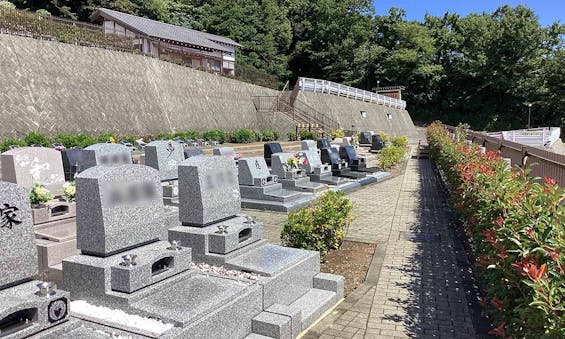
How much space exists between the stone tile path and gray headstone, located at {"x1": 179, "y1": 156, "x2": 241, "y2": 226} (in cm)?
211

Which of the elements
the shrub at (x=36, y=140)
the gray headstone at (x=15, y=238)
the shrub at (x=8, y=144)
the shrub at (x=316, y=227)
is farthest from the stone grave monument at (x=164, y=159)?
the gray headstone at (x=15, y=238)

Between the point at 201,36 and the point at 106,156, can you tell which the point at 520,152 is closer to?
the point at 106,156

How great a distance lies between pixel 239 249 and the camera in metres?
5.79

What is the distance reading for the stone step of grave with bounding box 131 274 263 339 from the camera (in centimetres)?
393

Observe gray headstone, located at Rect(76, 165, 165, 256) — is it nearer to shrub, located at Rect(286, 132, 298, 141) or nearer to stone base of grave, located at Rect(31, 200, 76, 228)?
stone base of grave, located at Rect(31, 200, 76, 228)

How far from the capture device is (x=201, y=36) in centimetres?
3912

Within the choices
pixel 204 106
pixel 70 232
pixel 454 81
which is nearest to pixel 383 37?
pixel 454 81

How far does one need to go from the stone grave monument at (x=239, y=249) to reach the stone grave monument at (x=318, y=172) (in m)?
9.27

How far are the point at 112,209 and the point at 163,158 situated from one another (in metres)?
7.45

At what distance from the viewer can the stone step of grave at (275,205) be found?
1136 centimetres

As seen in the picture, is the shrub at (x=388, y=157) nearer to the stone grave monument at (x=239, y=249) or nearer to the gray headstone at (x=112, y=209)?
the stone grave monument at (x=239, y=249)

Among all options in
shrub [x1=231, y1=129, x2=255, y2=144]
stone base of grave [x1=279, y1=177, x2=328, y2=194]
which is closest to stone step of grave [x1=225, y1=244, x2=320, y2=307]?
stone base of grave [x1=279, y1=177, x2=328, y2=194]

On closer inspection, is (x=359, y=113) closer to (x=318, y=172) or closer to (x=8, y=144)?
(x=318, y=172)

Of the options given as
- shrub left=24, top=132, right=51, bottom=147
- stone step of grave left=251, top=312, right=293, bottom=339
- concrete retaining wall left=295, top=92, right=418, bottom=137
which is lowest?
stone step of grave left=251, top=312, right=293, bottom=339
